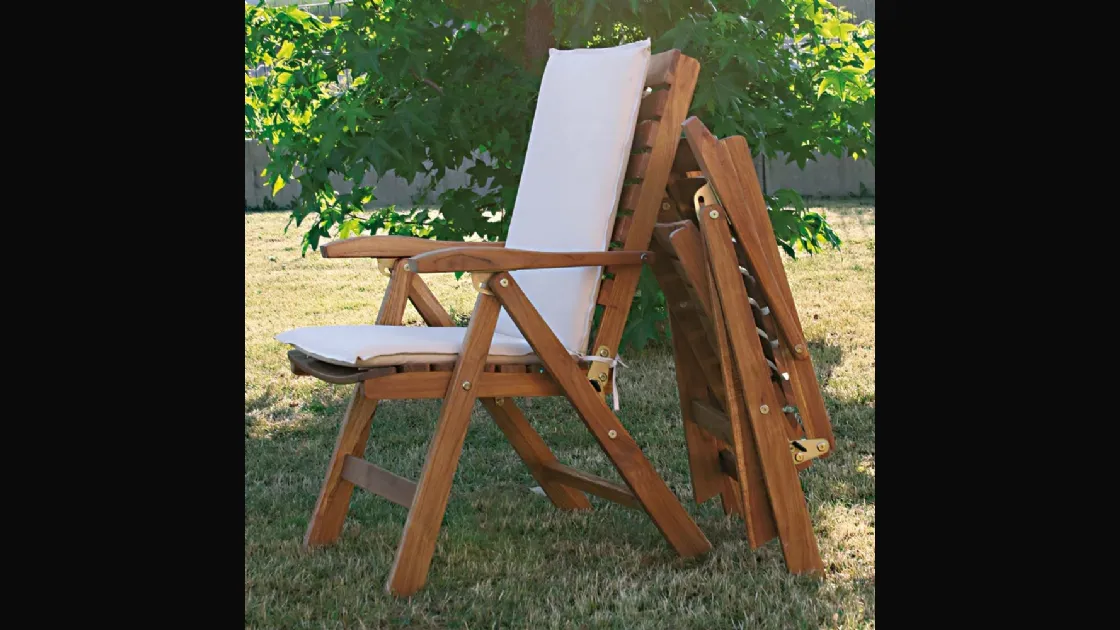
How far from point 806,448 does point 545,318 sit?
672 mm

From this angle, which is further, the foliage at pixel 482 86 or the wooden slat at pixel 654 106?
the foliage at pixel 482 86

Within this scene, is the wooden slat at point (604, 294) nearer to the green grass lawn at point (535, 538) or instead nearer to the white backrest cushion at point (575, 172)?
the white backrest cushion at point (575, 172)

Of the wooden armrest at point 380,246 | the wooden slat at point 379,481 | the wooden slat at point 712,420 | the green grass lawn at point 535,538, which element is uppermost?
the wooden armrest at point 380,246

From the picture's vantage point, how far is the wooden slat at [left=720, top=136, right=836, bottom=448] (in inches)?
91.4

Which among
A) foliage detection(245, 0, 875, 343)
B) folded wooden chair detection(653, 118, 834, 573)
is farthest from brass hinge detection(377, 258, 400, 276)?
foliage detection(245, 0, 875, 343)

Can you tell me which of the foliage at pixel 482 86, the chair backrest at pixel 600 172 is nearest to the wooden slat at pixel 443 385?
the chair backrest at pixel 600 172

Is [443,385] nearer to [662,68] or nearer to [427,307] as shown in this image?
[427,307]

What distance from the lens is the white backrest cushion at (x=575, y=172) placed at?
2.48m

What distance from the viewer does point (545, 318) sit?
2551mm

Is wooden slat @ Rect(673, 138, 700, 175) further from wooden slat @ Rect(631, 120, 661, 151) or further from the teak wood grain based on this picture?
the teak wood grain

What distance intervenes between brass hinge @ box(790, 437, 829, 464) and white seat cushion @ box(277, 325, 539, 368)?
59 cm
